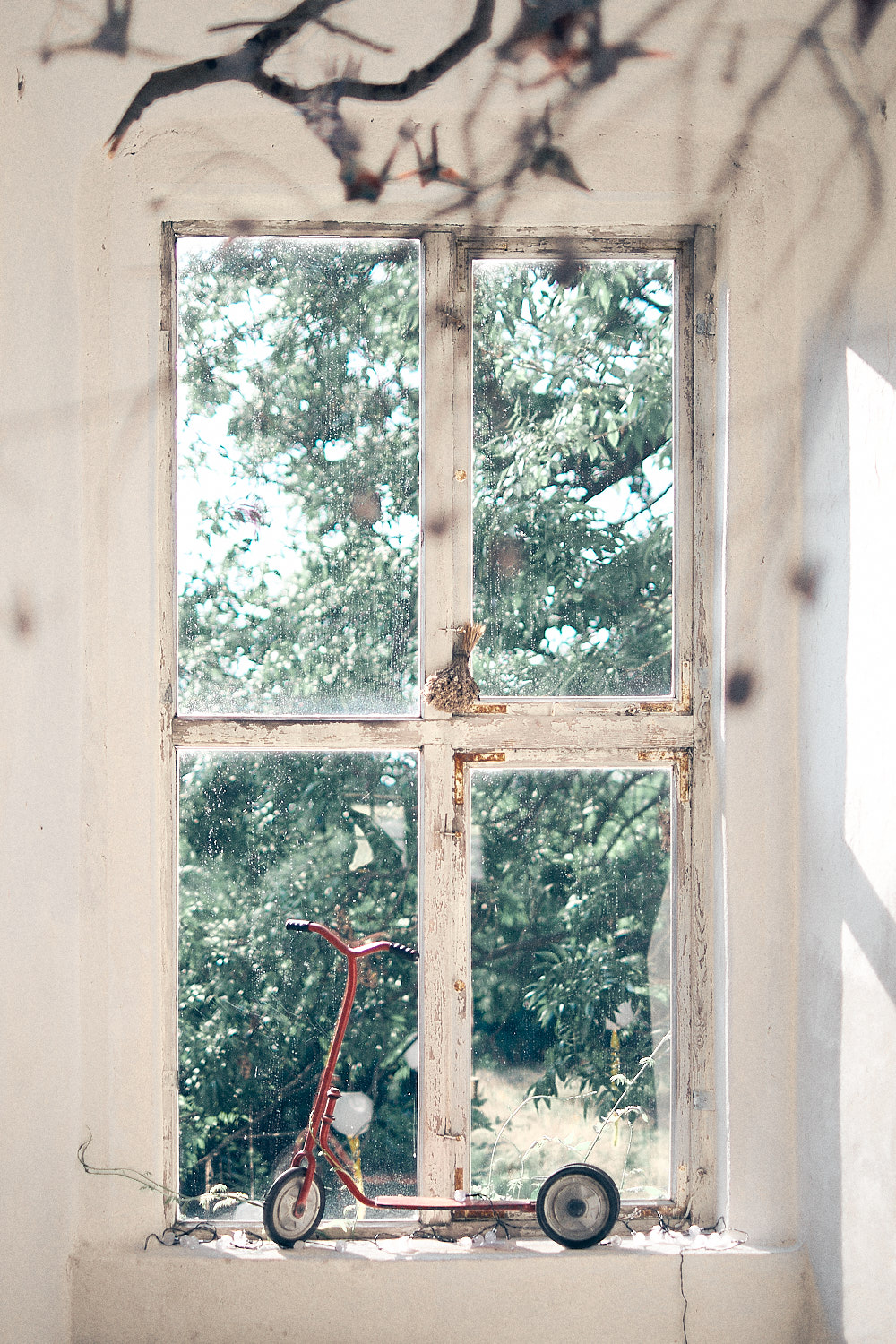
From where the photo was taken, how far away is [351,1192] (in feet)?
6.80

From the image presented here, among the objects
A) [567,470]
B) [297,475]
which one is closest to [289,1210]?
[297,475]

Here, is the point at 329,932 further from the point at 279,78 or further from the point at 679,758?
the point at 279,78

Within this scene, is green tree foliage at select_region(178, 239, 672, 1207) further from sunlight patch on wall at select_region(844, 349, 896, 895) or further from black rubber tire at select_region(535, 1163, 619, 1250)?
sunlight patch on wall at select_region(844, 349, 896, 895)

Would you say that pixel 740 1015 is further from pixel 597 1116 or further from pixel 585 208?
pixel 585 208

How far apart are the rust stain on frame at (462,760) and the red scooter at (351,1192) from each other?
0.35m

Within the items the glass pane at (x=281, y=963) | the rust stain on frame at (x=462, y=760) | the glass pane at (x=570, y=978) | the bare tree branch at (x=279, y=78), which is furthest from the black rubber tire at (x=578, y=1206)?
the bare tree branch at (x=279, y=78)

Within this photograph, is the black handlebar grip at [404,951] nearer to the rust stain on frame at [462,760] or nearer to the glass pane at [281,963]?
the glass pane at [281,963]

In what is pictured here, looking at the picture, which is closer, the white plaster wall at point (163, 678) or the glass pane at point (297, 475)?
the white plaster wall at point (163, 678)

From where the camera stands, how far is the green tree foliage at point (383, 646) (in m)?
2.17

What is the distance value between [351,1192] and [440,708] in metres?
1.04

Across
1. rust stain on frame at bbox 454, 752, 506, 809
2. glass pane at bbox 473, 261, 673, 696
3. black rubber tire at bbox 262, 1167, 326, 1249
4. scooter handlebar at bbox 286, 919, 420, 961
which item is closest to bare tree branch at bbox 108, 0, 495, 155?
glass pane at bbox 473, 261, 673, 696

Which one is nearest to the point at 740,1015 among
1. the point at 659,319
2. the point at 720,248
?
the point at 659,319

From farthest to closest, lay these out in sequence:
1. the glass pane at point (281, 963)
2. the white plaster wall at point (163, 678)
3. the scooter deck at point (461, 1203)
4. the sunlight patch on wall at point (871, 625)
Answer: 1. the glass pane at point (281, 963)
2. the scooter deck at point (461, 1203)
3. the white plaster wall at point (163, 678)
4. the sunlight patch on wall at point (871, 625)

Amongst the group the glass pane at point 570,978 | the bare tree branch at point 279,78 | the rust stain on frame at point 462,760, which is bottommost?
the glass pane at point 570,978
